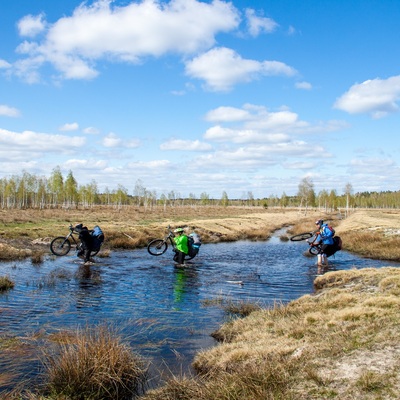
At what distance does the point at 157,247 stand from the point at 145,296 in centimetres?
1162

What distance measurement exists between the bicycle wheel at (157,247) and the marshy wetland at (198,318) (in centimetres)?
174

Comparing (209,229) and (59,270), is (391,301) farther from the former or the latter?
(209,229)

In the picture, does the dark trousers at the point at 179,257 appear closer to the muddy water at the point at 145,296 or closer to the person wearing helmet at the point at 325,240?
the muddy water at the point at 145,296

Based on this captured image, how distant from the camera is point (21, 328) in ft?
37.8

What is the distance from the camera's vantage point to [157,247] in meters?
28.1

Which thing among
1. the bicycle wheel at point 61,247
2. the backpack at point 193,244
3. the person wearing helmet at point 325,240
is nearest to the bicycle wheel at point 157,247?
the backpack at point 193,244

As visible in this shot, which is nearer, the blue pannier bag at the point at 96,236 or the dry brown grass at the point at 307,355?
the dry brown grass at the point at 307,355

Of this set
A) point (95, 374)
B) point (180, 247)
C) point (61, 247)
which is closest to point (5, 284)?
point (61, 247)

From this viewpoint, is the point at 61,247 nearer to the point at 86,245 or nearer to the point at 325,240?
the point at 86,245

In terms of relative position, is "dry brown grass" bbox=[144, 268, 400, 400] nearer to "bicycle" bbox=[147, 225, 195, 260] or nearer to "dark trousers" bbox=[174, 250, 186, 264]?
"dark trousers" bbox=[174, 250, 186, 264]

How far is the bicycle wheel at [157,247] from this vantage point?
2789cm

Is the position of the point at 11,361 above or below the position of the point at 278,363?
below

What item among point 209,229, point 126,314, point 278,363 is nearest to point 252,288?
point 126,314

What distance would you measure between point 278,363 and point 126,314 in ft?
23.5
